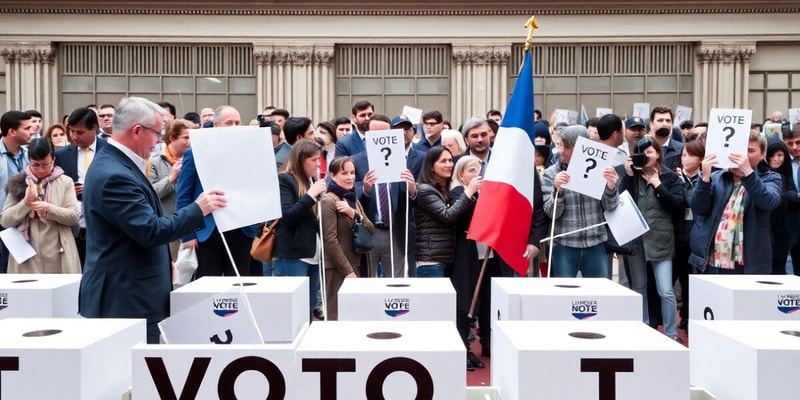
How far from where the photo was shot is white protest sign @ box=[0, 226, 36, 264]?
245 inches

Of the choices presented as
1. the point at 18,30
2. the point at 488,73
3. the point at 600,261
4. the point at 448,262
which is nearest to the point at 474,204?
the point at 448,262

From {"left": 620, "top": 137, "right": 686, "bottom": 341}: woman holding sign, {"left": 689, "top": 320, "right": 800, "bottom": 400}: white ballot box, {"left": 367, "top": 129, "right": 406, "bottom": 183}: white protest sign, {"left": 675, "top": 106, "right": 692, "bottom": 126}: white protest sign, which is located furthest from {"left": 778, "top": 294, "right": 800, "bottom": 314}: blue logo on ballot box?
{"left": 675, "top": 106, "right": 692, "bottom": 126}: white protest sign

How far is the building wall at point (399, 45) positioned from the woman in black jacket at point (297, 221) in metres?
11.1

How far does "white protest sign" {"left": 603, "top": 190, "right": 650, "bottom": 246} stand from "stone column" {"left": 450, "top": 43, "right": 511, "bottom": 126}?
11.1 metres

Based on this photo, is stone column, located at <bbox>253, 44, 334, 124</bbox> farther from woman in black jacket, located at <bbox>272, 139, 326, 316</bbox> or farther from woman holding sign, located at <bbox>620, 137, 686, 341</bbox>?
woman holding sign, located at <bbox>620, 137, 686, 341</bbox>

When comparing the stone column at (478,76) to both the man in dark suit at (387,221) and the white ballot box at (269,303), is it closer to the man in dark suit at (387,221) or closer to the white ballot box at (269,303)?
the man in dark suit at (387,221)

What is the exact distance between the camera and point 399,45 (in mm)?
17266

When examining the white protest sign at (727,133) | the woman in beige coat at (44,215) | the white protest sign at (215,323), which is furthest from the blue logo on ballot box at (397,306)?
the woman in beige coat at (44,215)

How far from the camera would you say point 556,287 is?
392 centimetres

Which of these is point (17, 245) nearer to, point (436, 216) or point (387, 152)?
point (387, 152)

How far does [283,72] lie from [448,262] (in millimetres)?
11684

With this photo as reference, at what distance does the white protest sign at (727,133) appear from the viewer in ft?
18.2

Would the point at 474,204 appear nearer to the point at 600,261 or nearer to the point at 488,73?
the point at 600,261

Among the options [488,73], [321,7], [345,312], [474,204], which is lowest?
[345,312]
